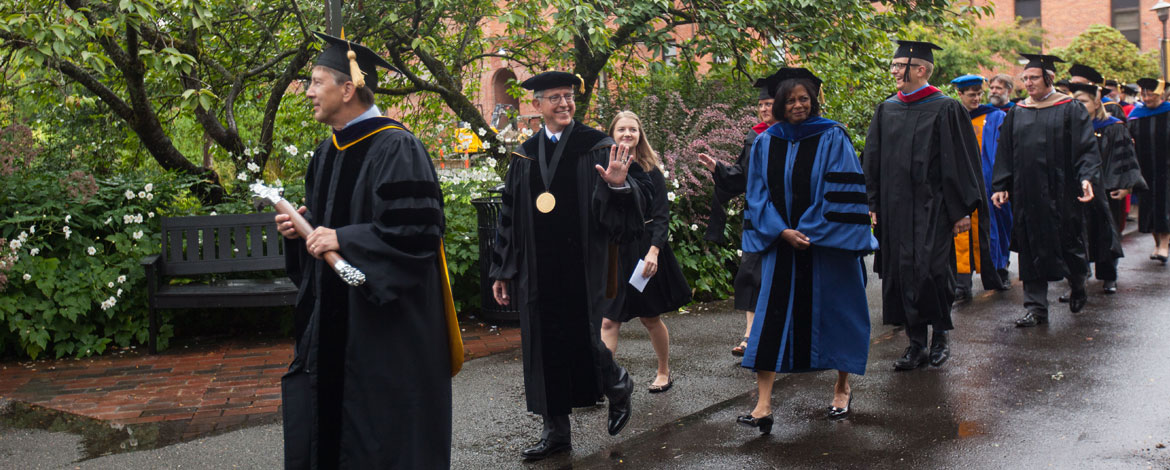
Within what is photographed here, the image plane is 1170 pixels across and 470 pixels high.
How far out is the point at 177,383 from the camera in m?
6.61

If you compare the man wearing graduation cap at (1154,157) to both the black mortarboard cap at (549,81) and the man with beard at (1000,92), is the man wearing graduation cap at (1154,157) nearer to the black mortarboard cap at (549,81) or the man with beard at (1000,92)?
the man with beard at (1000,92)

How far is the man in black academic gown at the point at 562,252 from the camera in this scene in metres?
4.91

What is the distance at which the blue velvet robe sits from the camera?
205 inches

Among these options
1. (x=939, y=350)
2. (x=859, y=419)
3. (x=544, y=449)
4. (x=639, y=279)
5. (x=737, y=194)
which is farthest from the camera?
(x=939, y=350)

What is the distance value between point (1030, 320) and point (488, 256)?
14.0 ft

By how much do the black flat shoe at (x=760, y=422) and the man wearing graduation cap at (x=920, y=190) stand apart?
5.64 ft

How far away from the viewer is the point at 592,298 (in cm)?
498

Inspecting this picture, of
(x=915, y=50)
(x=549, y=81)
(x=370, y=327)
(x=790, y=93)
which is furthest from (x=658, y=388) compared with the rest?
(x=370, y=327)

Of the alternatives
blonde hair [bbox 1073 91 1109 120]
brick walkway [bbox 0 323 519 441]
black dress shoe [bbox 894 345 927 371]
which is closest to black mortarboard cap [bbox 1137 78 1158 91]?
blonde hair [bbox 1073 91 1109 120]

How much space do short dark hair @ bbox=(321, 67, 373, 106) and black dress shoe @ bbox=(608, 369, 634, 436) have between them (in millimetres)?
2030

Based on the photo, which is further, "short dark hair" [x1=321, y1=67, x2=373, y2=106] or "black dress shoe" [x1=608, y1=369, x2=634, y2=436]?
"black dress shoe" [x1=608, y1=369, x2=634, y2=436]

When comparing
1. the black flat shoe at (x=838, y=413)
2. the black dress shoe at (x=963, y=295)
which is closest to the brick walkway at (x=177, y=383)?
the black flat shoe at (x=838, y=413)

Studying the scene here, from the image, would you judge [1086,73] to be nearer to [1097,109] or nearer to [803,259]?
[1097,109]

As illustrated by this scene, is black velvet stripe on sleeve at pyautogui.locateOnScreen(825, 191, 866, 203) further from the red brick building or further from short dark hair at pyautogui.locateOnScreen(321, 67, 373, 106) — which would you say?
the red brick building
